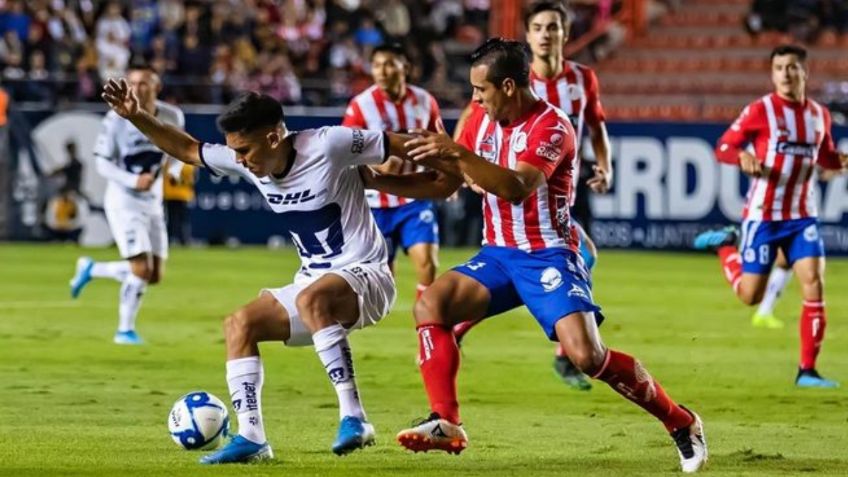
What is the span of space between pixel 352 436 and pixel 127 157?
6.91 m

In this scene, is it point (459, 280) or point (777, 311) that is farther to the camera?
point (777, 311)

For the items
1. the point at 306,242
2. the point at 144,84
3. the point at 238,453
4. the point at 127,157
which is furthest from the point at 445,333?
the point at 127,157

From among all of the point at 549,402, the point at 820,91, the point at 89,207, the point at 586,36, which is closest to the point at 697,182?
the point at 820,91

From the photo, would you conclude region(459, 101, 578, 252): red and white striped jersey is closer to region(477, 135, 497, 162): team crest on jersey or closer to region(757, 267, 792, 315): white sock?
region(477, 135, 497, 162): team crest on jersey

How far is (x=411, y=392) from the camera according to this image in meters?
11.6

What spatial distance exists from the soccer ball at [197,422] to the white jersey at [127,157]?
19.3ft

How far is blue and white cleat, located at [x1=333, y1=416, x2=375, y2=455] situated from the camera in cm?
819

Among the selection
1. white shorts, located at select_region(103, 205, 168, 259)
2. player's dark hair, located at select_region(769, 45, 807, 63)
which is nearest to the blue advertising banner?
white shorts, located at select_region(103, 205, 168, 259)

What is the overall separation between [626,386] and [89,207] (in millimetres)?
19490

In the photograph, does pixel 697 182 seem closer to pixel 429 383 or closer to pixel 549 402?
pixel 549 402

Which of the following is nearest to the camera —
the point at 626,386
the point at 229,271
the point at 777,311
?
the point at 626,386

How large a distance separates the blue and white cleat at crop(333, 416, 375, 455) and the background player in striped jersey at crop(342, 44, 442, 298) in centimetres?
524

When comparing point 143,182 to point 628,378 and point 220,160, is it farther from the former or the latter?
point 628,378

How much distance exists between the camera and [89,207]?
88.0 feet
